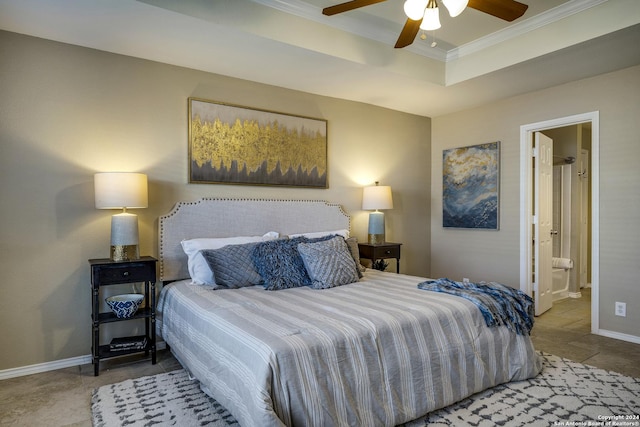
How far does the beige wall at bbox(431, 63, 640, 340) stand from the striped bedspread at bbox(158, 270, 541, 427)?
62.3 inches

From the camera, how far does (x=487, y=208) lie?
4.76 meters

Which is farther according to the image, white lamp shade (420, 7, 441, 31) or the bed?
white lamp shade (420, 7, 441, 31)

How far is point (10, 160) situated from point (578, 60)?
15.0 feet

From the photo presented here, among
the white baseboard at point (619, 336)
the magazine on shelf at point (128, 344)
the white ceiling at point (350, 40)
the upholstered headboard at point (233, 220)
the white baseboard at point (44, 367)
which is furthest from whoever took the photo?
the white baseboard at point (619, 336)

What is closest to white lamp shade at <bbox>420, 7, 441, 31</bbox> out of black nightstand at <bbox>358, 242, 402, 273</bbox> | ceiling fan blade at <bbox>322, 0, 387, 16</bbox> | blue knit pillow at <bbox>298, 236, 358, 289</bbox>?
ceiling fan blade at <bbox>322, 0, 387, 16</bbox>

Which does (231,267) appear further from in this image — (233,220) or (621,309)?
(621,309)

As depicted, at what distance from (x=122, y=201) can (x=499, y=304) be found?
2730 mm

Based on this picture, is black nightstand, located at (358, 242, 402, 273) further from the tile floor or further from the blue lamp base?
the tile floor

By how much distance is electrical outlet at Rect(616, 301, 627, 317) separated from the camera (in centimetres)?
361

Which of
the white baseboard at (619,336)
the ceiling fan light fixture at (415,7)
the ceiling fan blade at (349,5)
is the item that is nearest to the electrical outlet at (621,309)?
the white baseboard at (619,336)

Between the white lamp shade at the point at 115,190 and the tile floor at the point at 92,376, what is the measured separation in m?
1.22

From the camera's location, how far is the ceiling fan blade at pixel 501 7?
222cm

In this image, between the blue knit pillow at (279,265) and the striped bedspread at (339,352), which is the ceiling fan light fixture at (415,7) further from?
the blue knit pillow at (279,265)

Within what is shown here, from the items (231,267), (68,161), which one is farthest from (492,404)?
(68,161)
